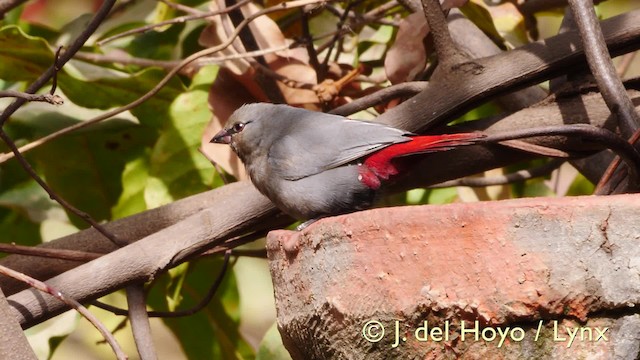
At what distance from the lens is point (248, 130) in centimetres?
212

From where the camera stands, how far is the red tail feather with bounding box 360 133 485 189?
5.36 ft

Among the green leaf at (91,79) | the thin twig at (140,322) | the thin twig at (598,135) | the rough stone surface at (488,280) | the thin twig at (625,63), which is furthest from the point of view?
the thin twig at (625,63)

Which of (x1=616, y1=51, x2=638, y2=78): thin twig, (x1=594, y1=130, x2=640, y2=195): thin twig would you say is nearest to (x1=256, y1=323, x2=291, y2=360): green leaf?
(x1=594, y1=130, x2=640, y2=195): thin twig

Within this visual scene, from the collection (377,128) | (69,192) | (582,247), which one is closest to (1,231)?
(69,192)

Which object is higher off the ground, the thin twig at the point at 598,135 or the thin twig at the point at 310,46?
the thin twig at the point at 310,46

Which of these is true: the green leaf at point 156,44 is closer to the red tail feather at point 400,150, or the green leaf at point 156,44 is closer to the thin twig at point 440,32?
the thin twig at point 440,32

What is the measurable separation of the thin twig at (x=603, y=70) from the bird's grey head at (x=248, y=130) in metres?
0.70

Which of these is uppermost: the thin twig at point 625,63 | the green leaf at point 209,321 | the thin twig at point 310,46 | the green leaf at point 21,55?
the green leaf at point 21,55

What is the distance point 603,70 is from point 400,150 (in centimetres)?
39

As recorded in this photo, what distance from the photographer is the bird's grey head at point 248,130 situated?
209 centimetres

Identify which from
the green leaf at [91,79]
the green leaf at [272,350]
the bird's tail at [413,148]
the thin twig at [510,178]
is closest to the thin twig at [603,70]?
the bird's tail at [413,148]

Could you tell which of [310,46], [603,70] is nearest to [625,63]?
[310,46]

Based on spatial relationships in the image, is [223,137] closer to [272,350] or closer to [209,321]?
[272,350]

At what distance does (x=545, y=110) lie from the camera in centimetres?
195
